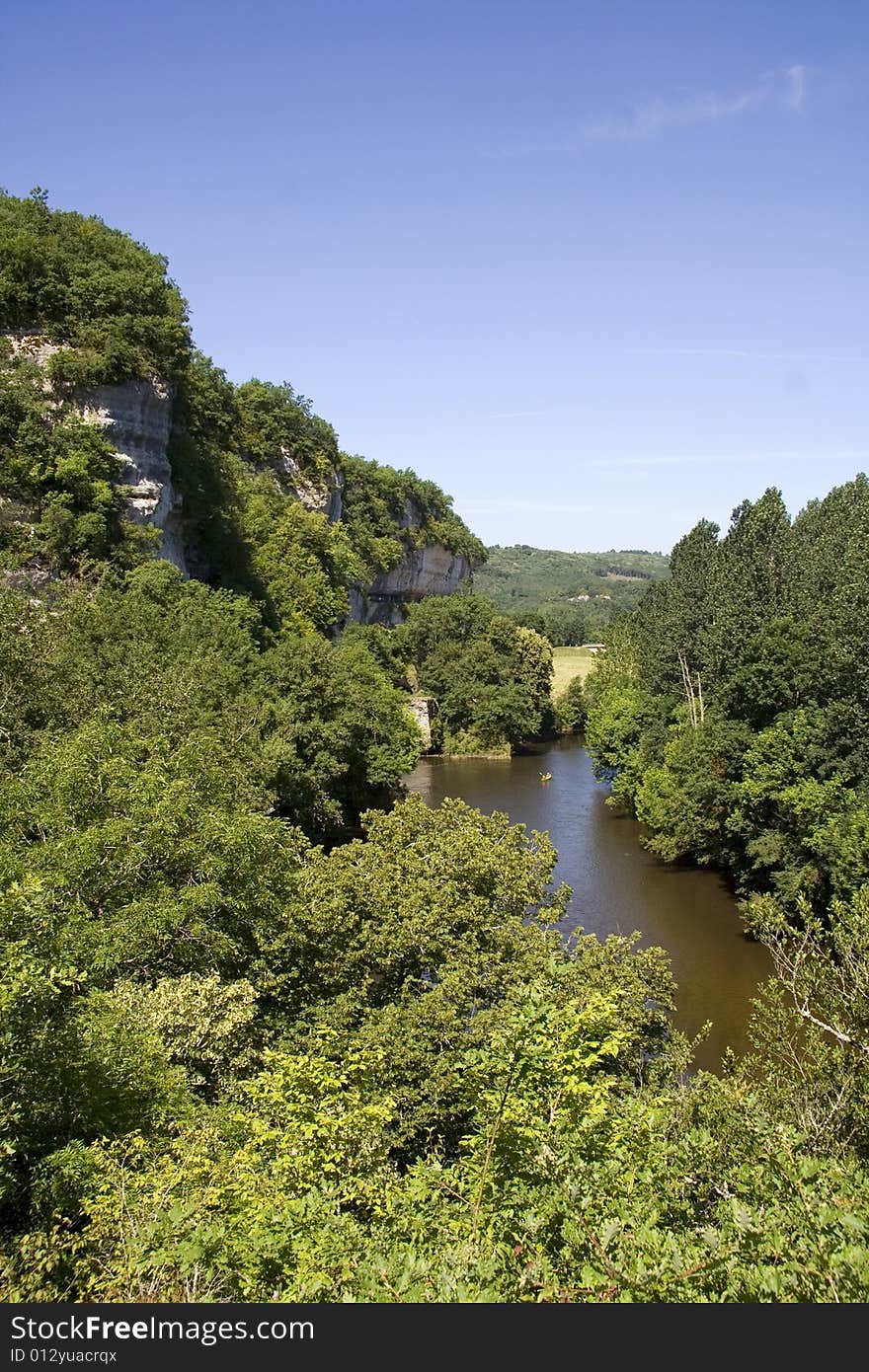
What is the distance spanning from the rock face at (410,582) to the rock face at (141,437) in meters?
37.0

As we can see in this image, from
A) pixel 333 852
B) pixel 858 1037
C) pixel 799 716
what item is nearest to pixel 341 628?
pixel 799 716

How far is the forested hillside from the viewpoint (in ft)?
24.1

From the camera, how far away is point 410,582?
305ft

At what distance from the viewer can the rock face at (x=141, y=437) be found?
36.1m

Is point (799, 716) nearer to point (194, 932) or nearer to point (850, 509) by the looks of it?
point (850, 509)

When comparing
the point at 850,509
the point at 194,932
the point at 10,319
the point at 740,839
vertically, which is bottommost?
the point at 740,839

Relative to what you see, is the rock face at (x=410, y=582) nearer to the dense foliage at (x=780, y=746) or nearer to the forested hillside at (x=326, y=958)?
the dense foliage at (x=780, y=746)

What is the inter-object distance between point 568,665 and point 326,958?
91332mm

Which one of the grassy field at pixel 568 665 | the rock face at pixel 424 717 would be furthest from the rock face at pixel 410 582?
the grassy field at pixel 568 665

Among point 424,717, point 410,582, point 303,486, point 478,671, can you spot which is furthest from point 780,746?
point 410,582

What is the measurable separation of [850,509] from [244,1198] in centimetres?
4346

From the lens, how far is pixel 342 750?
3672cm

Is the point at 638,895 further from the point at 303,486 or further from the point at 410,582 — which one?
the point at 410,582

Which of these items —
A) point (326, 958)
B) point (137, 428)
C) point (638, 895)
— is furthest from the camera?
point (137, 428)
